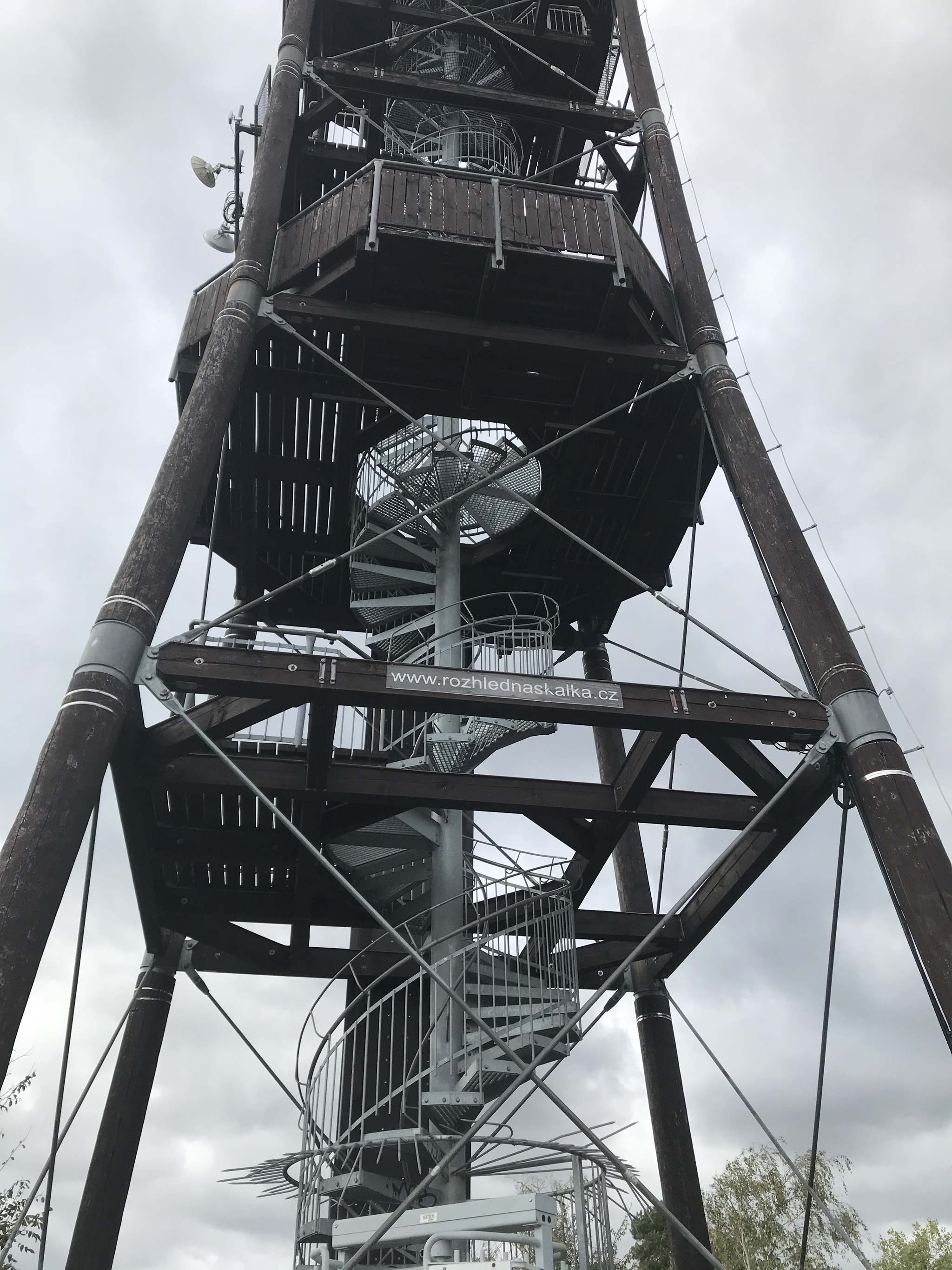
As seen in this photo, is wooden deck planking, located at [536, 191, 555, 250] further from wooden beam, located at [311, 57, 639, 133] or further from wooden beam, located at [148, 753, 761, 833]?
wooden beam, located at [148, 753, 761, 833]

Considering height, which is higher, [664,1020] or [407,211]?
[407,211]

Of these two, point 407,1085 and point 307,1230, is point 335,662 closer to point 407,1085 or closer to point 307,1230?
point 407,1085

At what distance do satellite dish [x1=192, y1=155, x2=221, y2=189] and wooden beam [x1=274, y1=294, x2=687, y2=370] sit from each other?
3.83 m

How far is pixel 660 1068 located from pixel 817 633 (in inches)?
218

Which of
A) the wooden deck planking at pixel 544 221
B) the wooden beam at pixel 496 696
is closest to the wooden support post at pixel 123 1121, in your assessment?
the wooden beam at pixel 496 696

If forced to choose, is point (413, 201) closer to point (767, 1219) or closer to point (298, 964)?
point (298, 964)

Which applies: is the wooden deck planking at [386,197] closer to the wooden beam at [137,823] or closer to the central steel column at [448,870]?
the central steel column at [448,870]

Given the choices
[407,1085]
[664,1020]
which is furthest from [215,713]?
[664,1020]

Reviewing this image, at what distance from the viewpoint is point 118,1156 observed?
1036cm

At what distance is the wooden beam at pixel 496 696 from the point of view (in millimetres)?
8414

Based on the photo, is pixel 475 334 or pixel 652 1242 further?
pixel 652 1242

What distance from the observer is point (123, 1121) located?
1052 centimetres

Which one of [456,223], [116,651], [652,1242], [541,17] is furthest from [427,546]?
[652,1242]

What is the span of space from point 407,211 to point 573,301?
205cm
